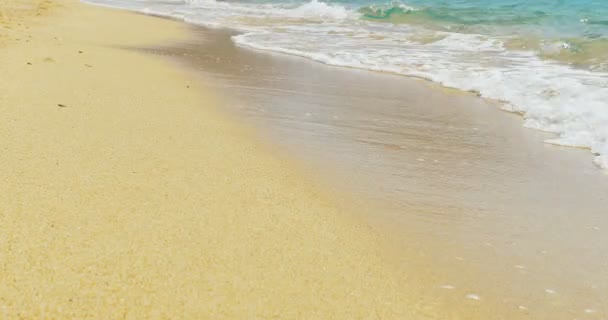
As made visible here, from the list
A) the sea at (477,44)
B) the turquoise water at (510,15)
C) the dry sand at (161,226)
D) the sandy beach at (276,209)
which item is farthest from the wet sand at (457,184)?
the turquoise water at (510,15)

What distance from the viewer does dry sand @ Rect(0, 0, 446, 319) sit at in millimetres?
2068

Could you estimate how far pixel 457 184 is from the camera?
375cm

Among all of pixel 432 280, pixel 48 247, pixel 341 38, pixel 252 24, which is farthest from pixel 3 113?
pixel 252 24

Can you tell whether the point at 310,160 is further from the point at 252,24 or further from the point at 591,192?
the point at 252,24

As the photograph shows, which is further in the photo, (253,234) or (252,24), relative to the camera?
(252,24)

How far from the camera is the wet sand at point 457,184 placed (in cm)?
251

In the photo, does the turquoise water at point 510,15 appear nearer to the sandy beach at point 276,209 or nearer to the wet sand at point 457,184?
the wet sand at point 457,184

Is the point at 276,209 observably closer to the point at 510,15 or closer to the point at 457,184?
the point at 457,184

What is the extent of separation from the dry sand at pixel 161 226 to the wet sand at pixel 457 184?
0.25 m

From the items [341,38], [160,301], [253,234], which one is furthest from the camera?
[341,38]

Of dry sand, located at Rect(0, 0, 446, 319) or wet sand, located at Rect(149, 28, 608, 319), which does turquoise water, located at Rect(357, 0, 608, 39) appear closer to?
wet sand, located at Rect(149, 28, 608, 319)

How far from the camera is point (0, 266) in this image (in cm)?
206

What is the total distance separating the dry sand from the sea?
2645 mm

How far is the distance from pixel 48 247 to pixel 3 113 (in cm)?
190
